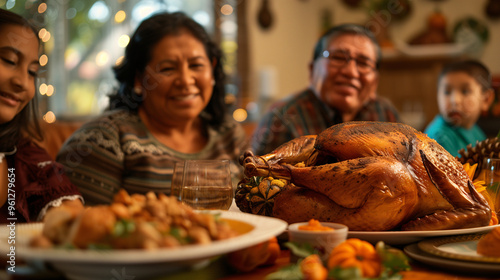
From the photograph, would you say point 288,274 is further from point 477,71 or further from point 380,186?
point 477,71

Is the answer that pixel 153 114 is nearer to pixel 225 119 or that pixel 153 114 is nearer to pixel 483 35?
pixel 225 119

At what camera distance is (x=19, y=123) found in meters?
1.11

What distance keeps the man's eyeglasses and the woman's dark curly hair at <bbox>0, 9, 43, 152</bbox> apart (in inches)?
45.4

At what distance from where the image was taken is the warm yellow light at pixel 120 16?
4004 mm

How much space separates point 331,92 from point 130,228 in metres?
1.54

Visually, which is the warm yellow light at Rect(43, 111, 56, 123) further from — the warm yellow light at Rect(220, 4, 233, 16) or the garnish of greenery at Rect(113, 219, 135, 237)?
the garnish of greenery at Rect(113, 219, 135, 237)

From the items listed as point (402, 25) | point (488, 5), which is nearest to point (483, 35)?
point (488, 5)

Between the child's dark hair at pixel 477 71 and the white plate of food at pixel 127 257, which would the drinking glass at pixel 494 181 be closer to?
the white plate of food at pixel 127 257

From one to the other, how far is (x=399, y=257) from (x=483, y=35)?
Answer: 5998 mm

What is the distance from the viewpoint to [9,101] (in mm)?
1006

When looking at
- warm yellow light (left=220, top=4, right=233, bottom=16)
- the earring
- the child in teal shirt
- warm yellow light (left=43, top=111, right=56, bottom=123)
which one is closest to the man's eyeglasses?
the child in teal shirt

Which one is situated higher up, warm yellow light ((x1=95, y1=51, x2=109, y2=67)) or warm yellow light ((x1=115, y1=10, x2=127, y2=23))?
warm yellow light ((x1=115, y1=10, x2=127, y2=23))

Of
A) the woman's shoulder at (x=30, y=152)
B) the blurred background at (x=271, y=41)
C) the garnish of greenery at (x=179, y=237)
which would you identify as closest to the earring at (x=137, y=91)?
the woman's shoulder at (x=30, y=152)

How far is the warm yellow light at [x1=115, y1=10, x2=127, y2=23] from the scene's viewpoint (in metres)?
4.00
